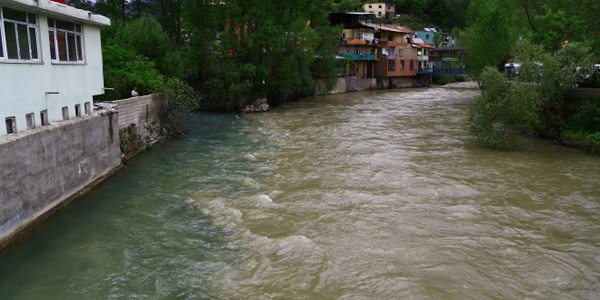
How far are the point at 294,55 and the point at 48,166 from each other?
32656 millimetres

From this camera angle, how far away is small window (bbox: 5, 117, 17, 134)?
38.2ft

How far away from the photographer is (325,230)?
40.2ft

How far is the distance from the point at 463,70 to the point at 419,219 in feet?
207

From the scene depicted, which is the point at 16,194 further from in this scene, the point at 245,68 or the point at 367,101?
the point at 367,101

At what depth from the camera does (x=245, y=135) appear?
1072 inches

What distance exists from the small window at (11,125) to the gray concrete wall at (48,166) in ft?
0.84

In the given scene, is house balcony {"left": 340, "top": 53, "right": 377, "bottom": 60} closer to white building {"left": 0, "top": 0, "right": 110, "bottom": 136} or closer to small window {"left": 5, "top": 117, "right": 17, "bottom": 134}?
white building {"left": 0, "top": 0, "right": 110, "bottom": 136}

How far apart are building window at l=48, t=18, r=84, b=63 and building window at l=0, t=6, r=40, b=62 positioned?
2.89 ft

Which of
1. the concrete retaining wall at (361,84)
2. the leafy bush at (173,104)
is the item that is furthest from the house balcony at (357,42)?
the leafy bush at (173,104)

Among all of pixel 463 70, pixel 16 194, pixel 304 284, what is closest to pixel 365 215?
pixel 304 284

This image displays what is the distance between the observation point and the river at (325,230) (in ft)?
31.1

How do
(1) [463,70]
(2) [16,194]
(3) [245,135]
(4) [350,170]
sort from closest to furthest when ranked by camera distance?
(2) [16,194]
(4) [350,170]
(3) [245,135]
(1) [463,70]

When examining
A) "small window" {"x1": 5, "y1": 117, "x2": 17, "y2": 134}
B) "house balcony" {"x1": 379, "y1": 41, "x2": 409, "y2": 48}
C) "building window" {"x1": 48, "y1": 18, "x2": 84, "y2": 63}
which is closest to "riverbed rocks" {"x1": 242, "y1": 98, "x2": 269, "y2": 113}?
"building window" {"x1": 48, "y1": 18, "x2": 84, "y2": 63}

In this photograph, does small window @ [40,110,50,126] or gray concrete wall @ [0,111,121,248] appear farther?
small window @ [40,110,50,126]
